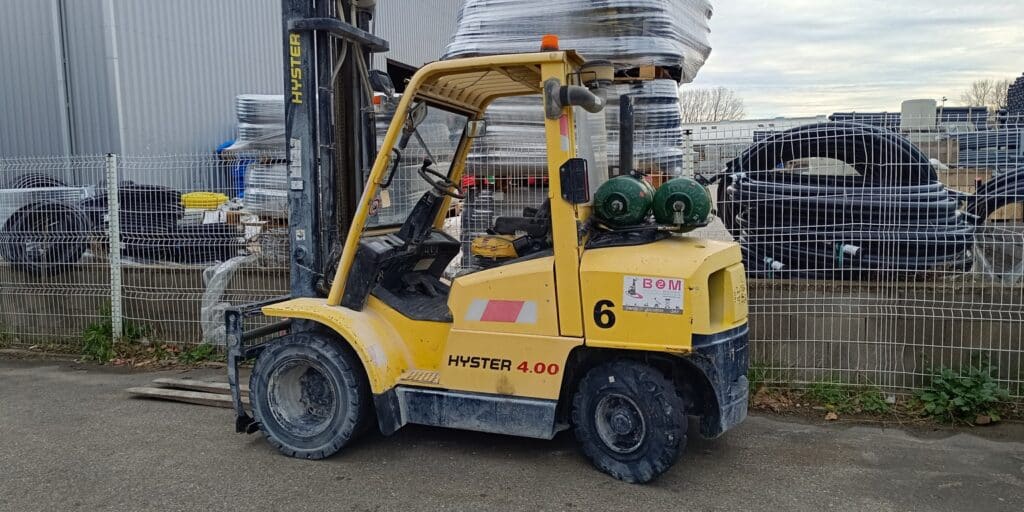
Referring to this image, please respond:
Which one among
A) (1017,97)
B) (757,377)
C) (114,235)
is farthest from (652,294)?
(1017,97)

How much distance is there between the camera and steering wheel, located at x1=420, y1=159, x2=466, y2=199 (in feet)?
16.4

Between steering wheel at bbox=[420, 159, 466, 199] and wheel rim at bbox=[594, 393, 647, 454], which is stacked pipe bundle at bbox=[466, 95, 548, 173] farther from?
wheel rim at bbox=[594, 393, 647, 454]

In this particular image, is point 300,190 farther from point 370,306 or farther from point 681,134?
point 681,134

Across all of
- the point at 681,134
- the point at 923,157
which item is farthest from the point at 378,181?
the point at 923,157

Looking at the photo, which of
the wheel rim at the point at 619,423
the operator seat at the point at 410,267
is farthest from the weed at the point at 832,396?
the operator seat at the point at 410,267

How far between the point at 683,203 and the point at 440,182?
5.45ft

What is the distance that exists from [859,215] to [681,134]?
160 cm

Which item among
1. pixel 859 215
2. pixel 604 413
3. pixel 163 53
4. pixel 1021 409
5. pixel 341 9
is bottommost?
pixel 1021 409

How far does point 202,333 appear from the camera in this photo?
746 cm

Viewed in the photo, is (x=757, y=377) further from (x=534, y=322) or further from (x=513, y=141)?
(x=513, y=141)

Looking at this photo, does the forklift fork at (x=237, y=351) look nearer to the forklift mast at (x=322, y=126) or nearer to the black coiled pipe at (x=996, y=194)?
the forklift mast at (x=322, y=126)

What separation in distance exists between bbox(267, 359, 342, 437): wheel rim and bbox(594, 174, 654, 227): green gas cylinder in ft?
6.58

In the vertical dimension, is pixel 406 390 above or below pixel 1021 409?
above

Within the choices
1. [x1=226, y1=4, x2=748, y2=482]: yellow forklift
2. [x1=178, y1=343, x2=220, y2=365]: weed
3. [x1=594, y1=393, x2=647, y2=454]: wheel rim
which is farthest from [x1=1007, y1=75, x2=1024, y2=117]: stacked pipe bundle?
[x1=178, y1=343, x2=220, y2=365]: weed
